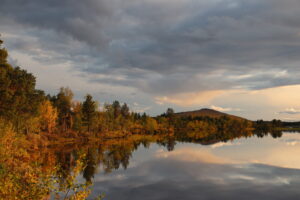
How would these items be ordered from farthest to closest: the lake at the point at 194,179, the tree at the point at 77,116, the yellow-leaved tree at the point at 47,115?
1. the tree at the point at 77,116
2. the yellow-leaved tree at the point at 47,115
3. the lake at the point at 194,179

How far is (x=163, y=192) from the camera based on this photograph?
3438 centimetres

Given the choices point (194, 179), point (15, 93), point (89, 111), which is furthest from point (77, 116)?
point (194, 179)

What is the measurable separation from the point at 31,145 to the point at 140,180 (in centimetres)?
5029

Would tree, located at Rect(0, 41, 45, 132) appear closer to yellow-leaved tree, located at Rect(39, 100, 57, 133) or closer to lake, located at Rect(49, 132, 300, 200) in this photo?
lake, located at Rect(49, 132, 300, 200)

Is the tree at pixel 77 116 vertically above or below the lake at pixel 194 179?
above

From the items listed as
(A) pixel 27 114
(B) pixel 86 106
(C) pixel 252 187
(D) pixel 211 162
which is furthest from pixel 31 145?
(C) pixel 252 187

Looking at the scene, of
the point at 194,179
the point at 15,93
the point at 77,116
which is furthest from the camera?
the point at 77,116

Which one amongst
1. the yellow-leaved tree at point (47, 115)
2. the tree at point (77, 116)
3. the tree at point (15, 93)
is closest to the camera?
the tree at point (15, 93)

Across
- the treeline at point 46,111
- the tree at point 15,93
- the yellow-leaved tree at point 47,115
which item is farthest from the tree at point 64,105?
the tree at point 15,93

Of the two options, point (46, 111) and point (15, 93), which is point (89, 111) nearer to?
point (46, 111)

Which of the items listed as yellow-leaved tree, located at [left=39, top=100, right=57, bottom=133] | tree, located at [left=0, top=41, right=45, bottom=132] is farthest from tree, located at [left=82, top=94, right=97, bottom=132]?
tree, located at [left=0, top=41, right=45, bottom=132]

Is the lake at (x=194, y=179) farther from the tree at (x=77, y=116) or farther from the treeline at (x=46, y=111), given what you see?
the tree at (x=77, y=116)

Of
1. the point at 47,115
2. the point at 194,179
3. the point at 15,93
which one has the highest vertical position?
the point at 15,93

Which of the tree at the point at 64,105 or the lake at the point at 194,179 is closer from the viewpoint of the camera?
the lake at the point at 194,179
